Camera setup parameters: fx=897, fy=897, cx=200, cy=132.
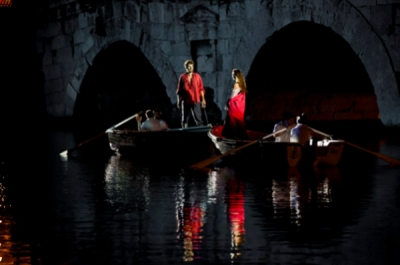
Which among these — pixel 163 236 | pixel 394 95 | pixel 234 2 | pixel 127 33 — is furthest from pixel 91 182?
pixel 127 33

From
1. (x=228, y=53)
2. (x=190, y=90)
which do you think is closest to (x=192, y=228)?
(x=190, y=90)

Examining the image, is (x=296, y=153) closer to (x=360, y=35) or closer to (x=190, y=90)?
(x=190, y=90)

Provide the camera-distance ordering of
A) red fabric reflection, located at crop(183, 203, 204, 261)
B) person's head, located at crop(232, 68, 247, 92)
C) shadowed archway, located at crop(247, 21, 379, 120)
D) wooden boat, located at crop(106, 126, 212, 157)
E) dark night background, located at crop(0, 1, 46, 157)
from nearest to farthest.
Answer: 1. red fabric reflection, located at crop(183, 203, 204, 261)
2. person's head, located at crop(232, 68, 247, 92)
3. wooden boat, located at crop(106, 126, 212, 157)
4. shadowed archway, located at crop(247, 21, 379, 120)
5. dark night background, located at crop(0, 1, 46, 157)

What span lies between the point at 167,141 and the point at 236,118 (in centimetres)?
135

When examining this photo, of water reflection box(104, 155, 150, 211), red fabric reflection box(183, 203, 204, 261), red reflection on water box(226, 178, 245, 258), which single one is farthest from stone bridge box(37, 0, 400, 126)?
red fabric reflection box(183, 203, 204, 261)

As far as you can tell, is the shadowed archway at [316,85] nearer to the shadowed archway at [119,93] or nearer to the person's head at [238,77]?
the shadowed archway at [119,93]

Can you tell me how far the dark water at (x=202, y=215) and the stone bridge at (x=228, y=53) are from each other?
15.3 feet

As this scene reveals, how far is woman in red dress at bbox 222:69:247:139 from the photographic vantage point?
41.8 ft

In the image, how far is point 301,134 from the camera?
11336 mm

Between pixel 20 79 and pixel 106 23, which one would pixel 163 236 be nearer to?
pixel 106 23

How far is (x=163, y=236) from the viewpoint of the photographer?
6.64 metres

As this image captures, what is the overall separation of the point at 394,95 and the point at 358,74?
5266mm

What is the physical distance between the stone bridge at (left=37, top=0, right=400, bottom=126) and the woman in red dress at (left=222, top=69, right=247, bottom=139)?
3.93 metres

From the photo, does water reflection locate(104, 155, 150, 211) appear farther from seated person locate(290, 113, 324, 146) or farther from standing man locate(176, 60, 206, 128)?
standing man locate(176, 60, 206, 128)
